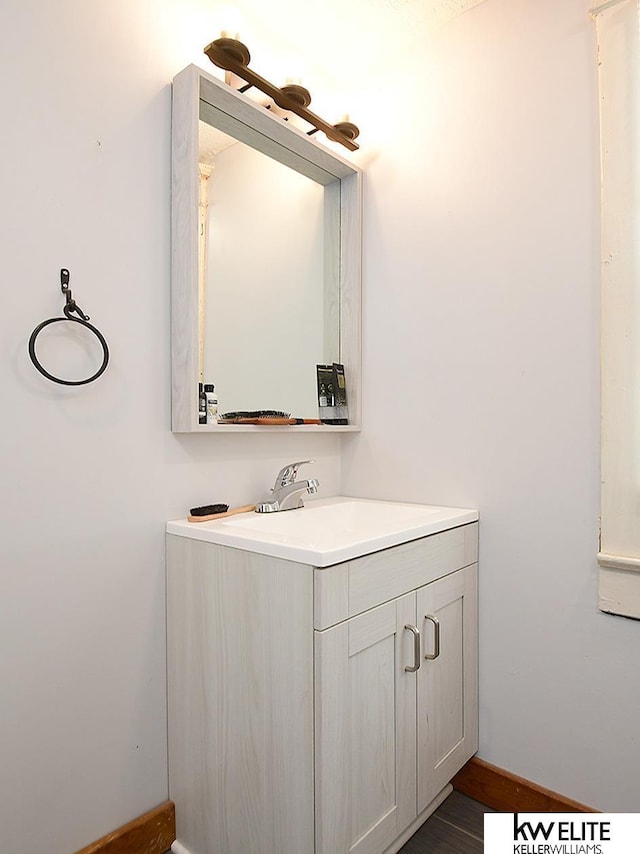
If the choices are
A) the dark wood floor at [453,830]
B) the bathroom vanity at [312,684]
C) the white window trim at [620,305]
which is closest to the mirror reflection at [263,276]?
the bathroom vanity at [312,684]

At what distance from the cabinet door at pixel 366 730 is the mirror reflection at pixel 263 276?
0.76 metres

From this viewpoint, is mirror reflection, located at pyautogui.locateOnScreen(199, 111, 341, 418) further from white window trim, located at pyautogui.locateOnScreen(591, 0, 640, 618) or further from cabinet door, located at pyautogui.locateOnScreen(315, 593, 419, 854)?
white window trim, located at pyautogui.locateOnScreen(591, 0, 640, 618)

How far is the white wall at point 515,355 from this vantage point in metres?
1.43

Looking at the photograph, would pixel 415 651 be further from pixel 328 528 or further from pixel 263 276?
pixel 263 276

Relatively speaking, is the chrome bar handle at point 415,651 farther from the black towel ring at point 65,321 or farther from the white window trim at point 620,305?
the black towel ring at point 65,321

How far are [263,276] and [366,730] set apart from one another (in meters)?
1.32

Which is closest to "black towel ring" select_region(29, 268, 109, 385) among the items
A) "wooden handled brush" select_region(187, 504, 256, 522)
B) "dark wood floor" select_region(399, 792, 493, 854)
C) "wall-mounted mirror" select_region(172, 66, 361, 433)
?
"wall-mounted mirror" select_region(172, 66, 361, 433)

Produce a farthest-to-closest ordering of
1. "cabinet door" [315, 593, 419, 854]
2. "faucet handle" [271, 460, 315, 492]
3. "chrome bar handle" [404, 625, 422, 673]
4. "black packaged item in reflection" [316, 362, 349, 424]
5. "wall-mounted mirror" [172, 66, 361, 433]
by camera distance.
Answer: "black packaged item in reflection" [316, 362, 349, 424]
"faucet handle" [271, 460, 315, 492]
"wall-mounted mirror" [172, 66, 361, 433]
"chrome bar handle" [404, 625, 422, 673]
"cabinet door" [315, 593, 419, 854]

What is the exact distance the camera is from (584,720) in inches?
56.0

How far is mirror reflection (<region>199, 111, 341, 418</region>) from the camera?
1.55 m

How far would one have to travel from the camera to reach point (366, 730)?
3.88ft

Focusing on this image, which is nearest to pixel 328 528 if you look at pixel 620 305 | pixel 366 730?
pixel 366 730

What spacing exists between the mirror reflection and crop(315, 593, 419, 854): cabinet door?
76 centimetres

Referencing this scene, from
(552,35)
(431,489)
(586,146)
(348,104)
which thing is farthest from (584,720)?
(348,104)
